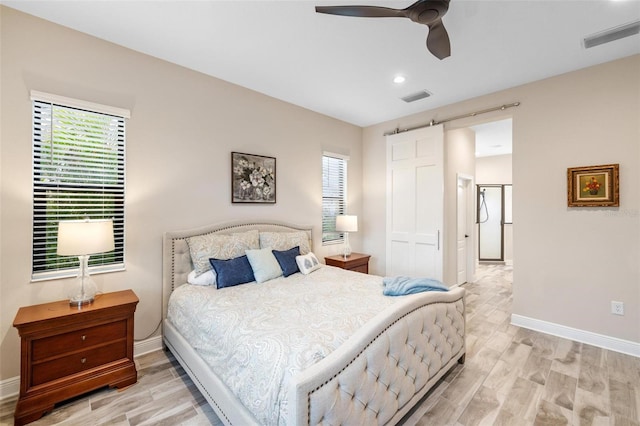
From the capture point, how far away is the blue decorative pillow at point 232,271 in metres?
2.62

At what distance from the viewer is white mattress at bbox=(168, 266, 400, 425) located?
55.1 inches

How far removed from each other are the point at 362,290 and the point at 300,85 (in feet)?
8.17

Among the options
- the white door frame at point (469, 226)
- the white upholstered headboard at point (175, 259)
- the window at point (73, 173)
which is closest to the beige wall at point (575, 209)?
the white door frame at point (469, 226)

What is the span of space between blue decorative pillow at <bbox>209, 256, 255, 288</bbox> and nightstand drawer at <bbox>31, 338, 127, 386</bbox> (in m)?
0.86

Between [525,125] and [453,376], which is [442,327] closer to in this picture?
[453,376]

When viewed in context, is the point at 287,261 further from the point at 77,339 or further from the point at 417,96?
the point at 417,96

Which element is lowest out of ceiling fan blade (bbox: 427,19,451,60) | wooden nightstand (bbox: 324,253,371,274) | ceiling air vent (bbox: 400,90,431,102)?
wooden nightstand (bbox: 324,253,371,274)

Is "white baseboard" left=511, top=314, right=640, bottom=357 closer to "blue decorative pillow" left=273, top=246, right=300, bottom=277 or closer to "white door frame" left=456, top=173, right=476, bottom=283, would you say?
"white door frame" left=456, top=173, right=476, bottom=283

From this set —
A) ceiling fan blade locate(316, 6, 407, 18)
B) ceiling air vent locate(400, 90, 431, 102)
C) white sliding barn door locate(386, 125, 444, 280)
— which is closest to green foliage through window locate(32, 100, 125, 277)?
ceiling fan blade locate(316, 6, 407, 18)

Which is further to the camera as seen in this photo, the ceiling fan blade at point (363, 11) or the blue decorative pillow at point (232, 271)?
the blue decorative pillow at point (232, 271)

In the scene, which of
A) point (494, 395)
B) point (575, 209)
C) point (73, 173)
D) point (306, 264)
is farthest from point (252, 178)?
point (575, 209)

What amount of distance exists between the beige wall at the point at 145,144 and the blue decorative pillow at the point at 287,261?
70 cm

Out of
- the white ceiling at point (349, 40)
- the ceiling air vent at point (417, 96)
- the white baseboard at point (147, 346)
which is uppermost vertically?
the ceiling air vent at point (417, 96)

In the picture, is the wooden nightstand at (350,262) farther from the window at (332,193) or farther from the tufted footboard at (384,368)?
the tufted footboard at (384,368)
